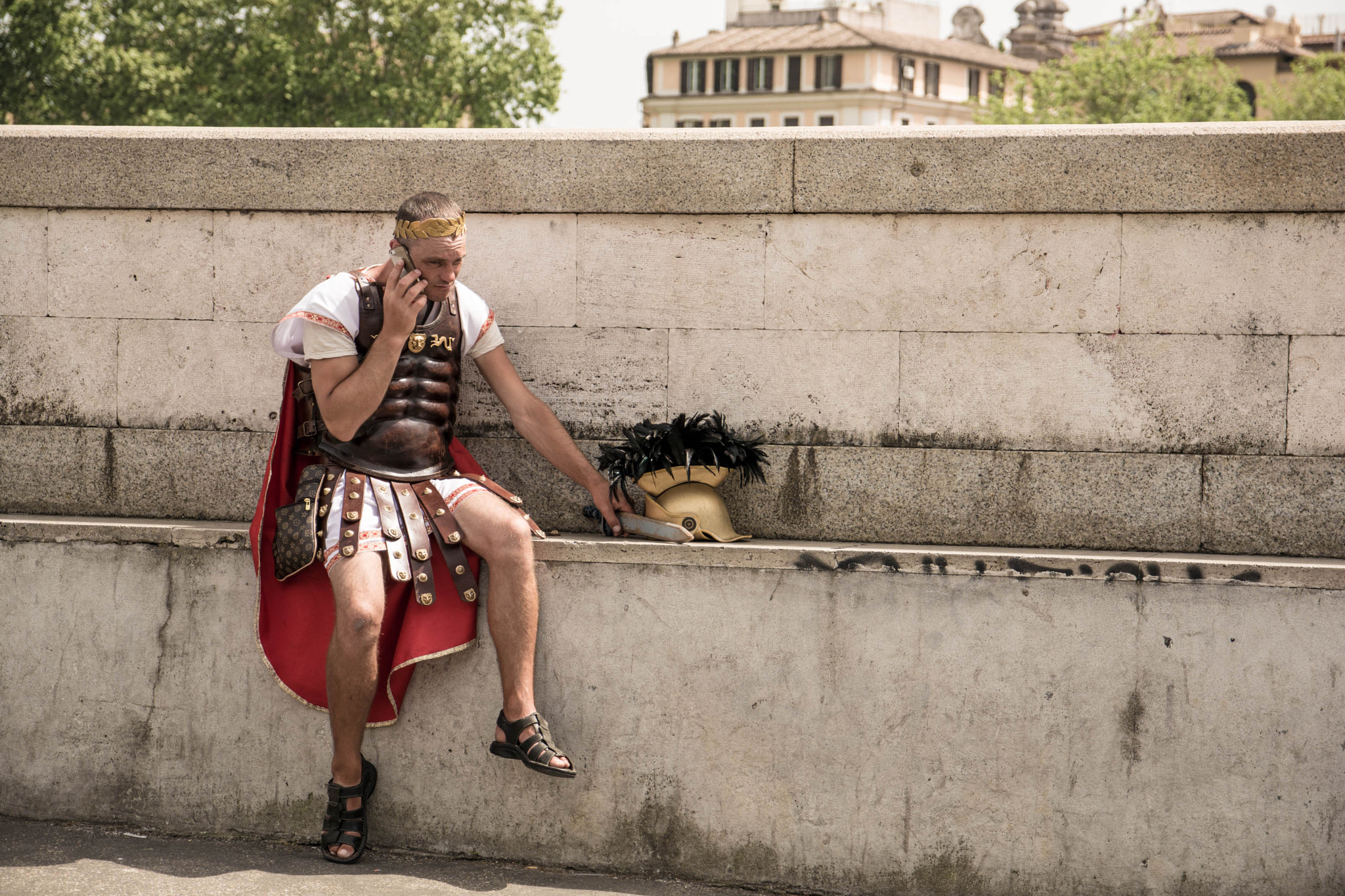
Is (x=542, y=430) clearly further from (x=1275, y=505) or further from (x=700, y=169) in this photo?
(x=1275, y=505)

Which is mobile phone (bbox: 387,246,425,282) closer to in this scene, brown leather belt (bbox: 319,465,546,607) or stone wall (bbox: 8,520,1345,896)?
brown leather belt (bbox: 319,465,546,607)

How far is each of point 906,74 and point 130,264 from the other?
3240 inches

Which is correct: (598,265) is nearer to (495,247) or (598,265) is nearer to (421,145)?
(495,247)

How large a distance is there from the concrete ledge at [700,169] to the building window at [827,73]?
7971 cm

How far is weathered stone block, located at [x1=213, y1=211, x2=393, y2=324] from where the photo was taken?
467 centimetres

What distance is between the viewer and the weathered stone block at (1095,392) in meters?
4.28

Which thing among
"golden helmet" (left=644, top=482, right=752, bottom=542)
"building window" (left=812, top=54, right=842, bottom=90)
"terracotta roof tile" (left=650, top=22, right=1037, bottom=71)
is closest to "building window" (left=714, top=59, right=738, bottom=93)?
"terracotta roof tile" (left=650, top=22, right=1037, bottom=71)

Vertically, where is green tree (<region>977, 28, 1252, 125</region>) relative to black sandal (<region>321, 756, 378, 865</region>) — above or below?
above

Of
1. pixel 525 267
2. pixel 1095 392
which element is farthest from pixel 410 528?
pixel 1095 392

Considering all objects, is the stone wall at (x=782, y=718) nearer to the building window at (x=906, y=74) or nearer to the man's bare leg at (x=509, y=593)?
the man's bare leg at (x=509, y=593)

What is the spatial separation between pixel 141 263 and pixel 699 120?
273 ft

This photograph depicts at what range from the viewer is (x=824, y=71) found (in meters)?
80.9

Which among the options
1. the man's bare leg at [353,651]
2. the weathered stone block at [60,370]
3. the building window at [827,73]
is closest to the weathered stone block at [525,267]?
the man's bare leg at [353,651]

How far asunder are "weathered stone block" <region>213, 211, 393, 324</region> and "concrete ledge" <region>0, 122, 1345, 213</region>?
0.20 feet
